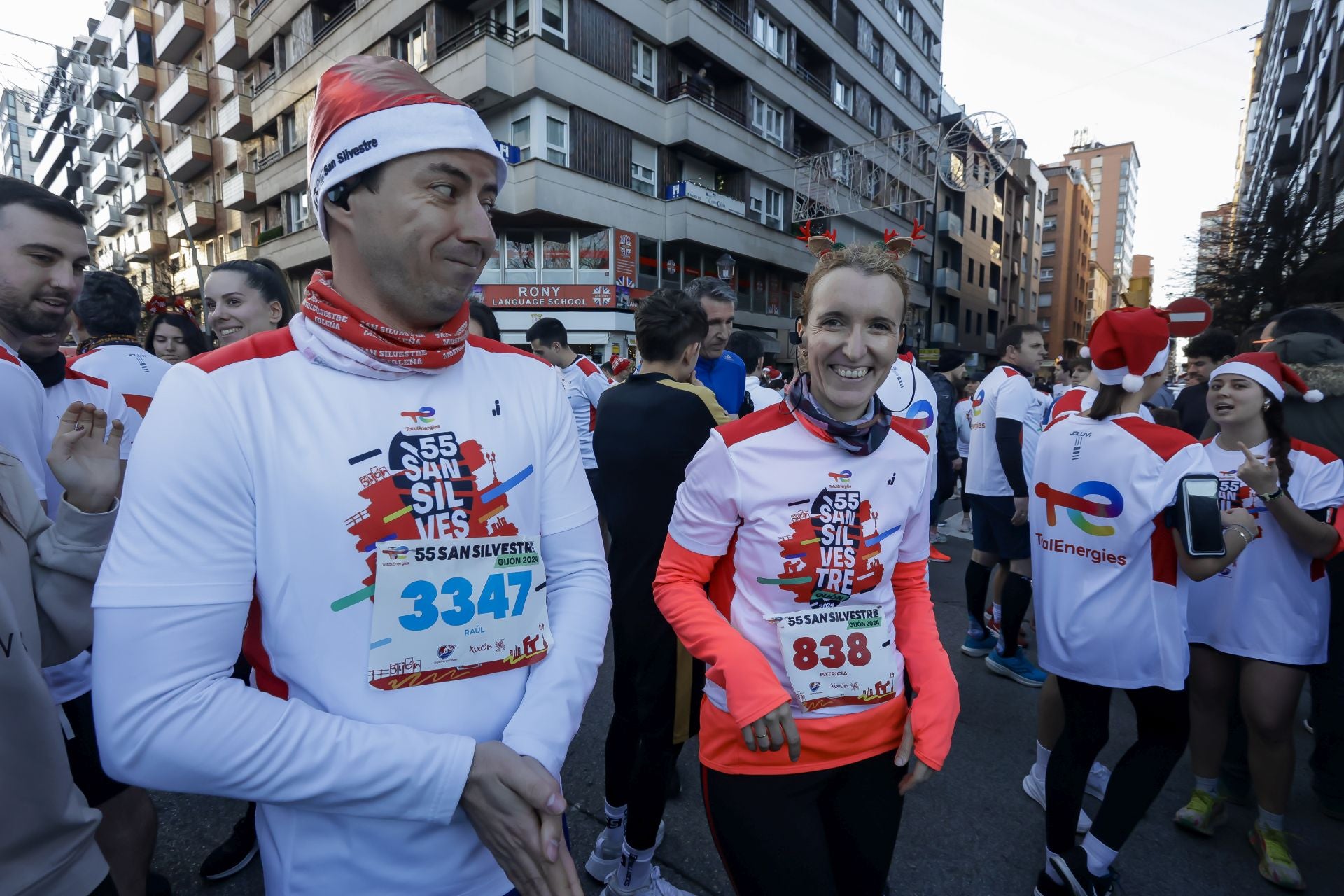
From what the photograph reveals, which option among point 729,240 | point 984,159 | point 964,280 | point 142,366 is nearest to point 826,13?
point 729,240

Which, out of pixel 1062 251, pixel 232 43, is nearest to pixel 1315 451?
pixel 232 43

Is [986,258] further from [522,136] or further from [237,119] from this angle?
[237,119]

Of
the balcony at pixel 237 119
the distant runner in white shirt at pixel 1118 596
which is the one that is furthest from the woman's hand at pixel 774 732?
the balcony at pixel 237 119

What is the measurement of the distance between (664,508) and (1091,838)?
197 centimetres

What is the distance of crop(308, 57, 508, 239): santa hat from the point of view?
3.92 feet

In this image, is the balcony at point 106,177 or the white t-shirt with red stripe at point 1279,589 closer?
the white t-shirt with red stripe at point 1279,589

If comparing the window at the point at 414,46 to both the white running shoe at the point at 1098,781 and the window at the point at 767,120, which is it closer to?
the window at the point at 767,120

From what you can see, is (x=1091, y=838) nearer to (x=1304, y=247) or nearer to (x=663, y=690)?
Result: (x=663, y=690)

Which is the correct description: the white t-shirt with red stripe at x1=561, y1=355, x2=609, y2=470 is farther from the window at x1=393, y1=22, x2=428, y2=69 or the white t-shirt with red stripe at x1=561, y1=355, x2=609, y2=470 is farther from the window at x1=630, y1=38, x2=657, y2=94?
the window at x1=630, y1=38, x2=657, y2=94

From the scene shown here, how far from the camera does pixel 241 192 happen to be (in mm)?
25438

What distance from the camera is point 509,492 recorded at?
126 centimetres

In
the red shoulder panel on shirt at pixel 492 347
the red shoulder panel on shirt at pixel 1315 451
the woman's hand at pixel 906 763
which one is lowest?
the woman's hand at pixel 906 763

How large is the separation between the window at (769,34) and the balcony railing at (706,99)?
2.58 metres

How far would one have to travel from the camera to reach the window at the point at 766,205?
23.5 m
